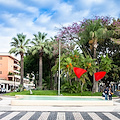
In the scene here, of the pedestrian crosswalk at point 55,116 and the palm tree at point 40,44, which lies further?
the palm tree at point 40,44

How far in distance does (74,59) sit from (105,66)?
17.6ft

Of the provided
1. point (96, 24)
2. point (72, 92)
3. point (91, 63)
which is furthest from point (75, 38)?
point (72, 92)

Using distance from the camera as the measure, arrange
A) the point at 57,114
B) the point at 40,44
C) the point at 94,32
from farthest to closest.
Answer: the point at 40,44 → the point at 94,32 → the point at 57,114

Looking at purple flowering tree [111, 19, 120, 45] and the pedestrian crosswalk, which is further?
purple flowering tree [111, 19, 120, 45]

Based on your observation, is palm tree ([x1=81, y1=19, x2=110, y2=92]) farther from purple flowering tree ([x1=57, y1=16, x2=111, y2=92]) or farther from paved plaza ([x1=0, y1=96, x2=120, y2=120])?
paved plaza ([x1=0, y1=96, x2=120, y2=120])

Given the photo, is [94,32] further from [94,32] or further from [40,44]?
[40,44]

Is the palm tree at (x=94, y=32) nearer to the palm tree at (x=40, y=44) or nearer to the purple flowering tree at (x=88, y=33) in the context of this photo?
the purple flowering tree at (x=88, y=33)

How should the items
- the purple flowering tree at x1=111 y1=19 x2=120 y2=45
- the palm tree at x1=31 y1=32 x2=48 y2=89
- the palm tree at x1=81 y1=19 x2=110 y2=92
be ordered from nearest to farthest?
the palm tree at x1=81 y1=19 x2=110 y2=92 → the purple flowering tree at x1=111 y1=19 x2=120 y2=45 → the palm tree at x1=31 y1=32 x2=48 y2=89

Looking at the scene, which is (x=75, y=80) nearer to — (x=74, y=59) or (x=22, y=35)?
(x=74, y=59)

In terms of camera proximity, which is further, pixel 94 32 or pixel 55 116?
pixel 94 32

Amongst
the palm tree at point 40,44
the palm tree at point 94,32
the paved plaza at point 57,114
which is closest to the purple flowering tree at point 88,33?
the palm tree at point 94,32

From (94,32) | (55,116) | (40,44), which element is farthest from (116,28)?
(55,116)

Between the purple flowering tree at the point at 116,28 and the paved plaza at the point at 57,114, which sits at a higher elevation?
the purple flowering tree at the point at 116,28

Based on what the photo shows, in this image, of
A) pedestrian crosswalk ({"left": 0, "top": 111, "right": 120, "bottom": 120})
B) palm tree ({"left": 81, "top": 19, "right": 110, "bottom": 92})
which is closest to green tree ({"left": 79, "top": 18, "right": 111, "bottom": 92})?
palm tree ({"left": 81, "top": 19, "right": 110, "bottom": 92})
